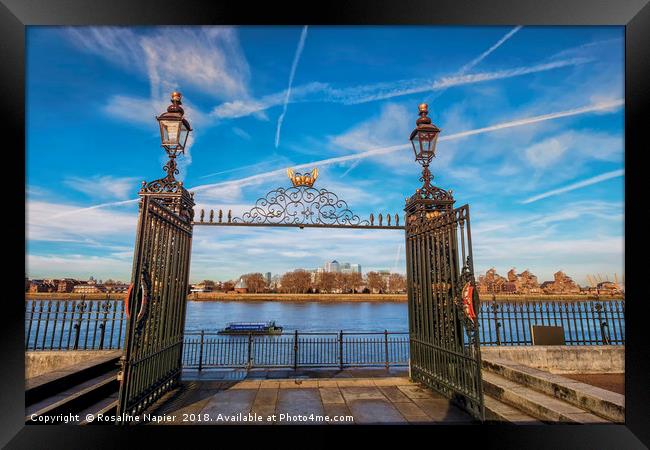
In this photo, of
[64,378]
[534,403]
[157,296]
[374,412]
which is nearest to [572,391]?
[534,403]

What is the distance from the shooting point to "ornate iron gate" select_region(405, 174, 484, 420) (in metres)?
5.26

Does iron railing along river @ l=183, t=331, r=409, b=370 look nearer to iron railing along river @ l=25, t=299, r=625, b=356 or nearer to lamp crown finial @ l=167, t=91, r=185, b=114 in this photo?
iron railing along river @ l=25, t=299, r=625, b=356

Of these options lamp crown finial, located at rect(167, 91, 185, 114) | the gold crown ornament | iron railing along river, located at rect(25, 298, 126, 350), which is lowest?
iron railing along river, located at rect(25, 298, 126, 350)

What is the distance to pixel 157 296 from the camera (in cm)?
570

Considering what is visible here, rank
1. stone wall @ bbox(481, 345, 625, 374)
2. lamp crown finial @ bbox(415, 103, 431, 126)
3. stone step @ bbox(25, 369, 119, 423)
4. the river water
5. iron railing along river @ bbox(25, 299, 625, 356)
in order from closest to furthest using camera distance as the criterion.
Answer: stone step @ bbox(25, 369, 119, 423) → lamp crown finial @ bbox(415, 103, 431, 126) → stone wall @ bbox(481, 345, 625, 374) → iron railing along river @ bbox(25, 299, 625, 356) → the river water

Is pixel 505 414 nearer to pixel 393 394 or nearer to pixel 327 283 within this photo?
pixel 393 394

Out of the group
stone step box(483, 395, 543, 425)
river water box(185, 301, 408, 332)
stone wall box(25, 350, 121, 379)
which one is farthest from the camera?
river water box(185, 301, 408, 332)

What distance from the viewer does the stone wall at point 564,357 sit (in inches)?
355

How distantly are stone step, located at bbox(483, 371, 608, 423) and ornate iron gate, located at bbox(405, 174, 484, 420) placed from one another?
83cm

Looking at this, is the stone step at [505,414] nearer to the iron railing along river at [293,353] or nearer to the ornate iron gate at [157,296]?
the iron railing along river at [293,353]

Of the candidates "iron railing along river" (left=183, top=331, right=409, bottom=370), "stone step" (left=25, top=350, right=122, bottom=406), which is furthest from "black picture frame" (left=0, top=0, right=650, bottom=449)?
"iron railing along river" (left=183, top=331, right=409, bottom=370)
